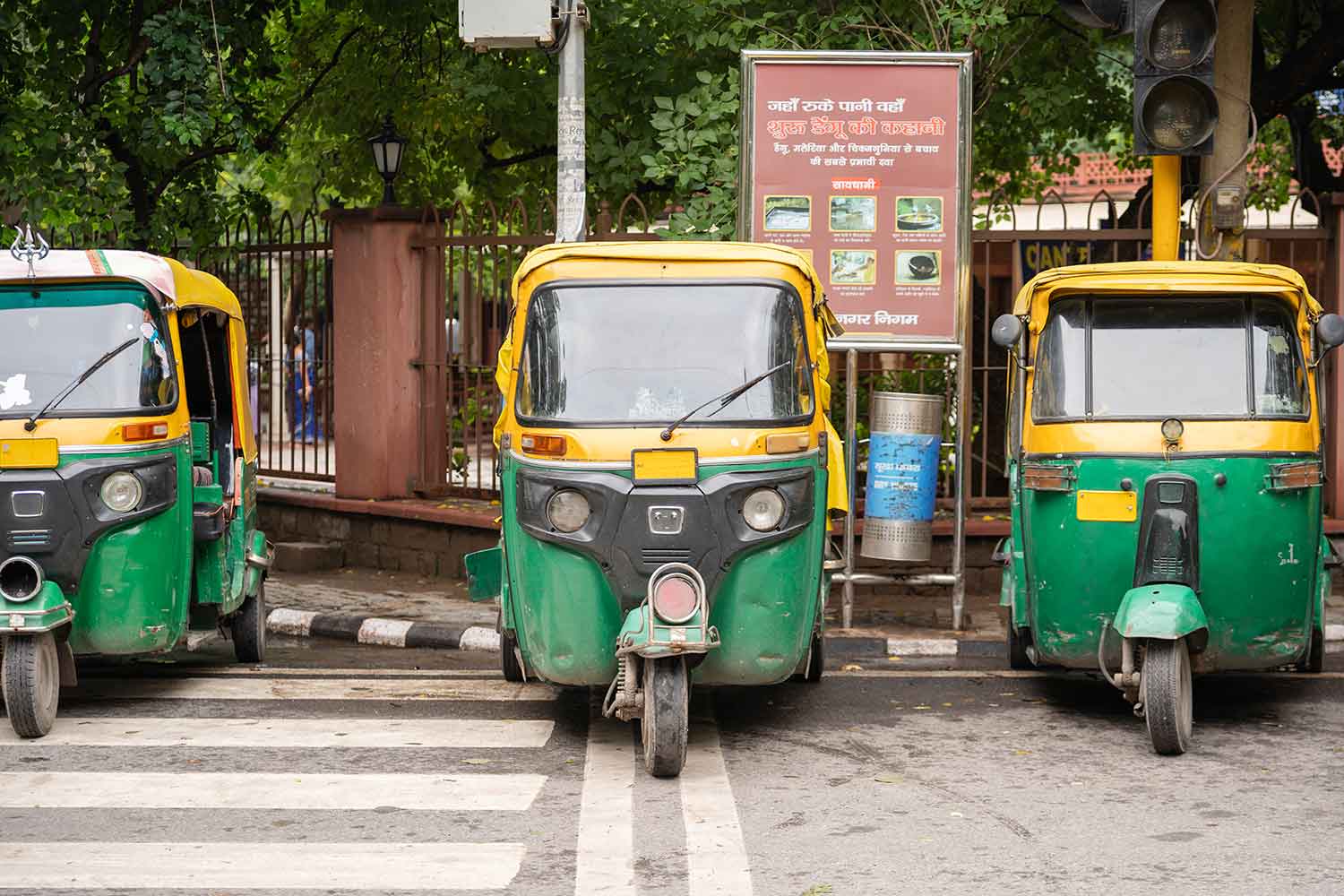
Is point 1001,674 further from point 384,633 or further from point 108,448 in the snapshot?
point 108,448

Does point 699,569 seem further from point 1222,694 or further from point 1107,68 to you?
point 1107,68

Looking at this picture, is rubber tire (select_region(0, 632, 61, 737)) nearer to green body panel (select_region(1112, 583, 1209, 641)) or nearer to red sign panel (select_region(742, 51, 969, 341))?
green body panel (select_region(1112, 583, 1209, 641))

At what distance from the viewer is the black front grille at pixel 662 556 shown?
7148 millimetres

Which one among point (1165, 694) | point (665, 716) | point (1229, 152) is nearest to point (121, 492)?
point (665, 716)

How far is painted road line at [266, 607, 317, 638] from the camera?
→ 1126 centimetres

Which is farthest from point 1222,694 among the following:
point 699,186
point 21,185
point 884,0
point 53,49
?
point 53,49

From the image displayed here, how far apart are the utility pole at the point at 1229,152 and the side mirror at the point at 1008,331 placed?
2.04 m

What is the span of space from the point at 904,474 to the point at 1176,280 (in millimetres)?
2902

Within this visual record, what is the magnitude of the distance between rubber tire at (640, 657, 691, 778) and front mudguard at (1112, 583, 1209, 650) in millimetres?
1879

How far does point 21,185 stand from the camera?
41.9 ft

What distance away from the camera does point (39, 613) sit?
759cm

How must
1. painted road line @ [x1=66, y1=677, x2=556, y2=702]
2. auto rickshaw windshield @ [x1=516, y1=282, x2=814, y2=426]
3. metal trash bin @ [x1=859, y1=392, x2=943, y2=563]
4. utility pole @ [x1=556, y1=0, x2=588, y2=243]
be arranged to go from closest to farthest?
auto rickshaw windshield @ [x1=516, y1=282, x2=814, y2=426] → painted road line @ [x1=66, y1=677, x2=556, y2=702] → utility pole @ [x1=556, y1=0, x2=588, y2=243] → metal trash bin @ [x1=859, y1=392, x2=943, y2=563]

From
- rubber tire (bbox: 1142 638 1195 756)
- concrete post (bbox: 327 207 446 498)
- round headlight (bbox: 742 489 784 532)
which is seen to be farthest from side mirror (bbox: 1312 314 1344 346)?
concrete post (bbox: 327 207 446 498)

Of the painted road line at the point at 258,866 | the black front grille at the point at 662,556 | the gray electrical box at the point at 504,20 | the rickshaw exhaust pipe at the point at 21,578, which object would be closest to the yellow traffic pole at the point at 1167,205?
the gray electrical box at the point at 504,20
